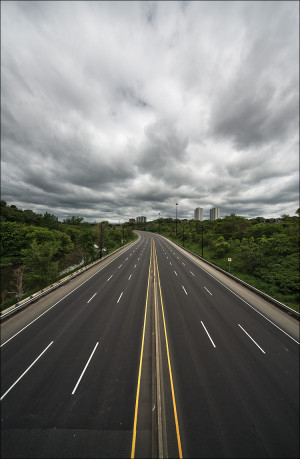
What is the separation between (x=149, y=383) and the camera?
7059 mm

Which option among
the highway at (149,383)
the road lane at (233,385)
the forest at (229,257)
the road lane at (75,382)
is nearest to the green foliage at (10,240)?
the forest at (229,257)

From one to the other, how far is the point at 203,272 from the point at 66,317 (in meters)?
19.0

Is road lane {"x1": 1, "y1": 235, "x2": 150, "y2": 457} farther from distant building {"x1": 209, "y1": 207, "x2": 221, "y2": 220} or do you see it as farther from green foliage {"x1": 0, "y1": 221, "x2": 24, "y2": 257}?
distant building {"x1": 209, "y1": 207, "x2": 221, "y2": 220}

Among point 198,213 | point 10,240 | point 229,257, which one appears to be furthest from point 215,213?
point 10,240

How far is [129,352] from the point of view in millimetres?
8758

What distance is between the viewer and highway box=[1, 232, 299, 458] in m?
5.16

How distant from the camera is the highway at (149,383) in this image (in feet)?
16.9

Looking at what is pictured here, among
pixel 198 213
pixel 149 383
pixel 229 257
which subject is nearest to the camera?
pixel 149 383

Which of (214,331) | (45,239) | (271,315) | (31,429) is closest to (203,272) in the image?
(271,315)

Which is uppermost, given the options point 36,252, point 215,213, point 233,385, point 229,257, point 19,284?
point 215,213

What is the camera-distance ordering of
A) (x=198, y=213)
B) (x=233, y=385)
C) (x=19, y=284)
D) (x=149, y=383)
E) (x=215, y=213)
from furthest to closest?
1. (x=198, y=213)
2. (x=215, y=213)
3. (x=19, y=284)
4. (x=149, y=383)
5. (x=233, y=385)

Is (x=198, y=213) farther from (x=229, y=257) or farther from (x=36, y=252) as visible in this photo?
(x=36, y=252)

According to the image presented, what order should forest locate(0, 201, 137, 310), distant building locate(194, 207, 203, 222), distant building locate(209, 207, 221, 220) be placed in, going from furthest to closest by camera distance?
1. distant building locate(194, 207, 203, 222)
2. distant building locate(209, 207, 221, 220)
3. forest locate(0, 201, 137, 310)

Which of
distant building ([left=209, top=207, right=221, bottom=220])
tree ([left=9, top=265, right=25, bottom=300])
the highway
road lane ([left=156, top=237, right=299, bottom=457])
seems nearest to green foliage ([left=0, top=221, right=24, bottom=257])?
tree ([left=9, top=265, right=25, bottom=300])
